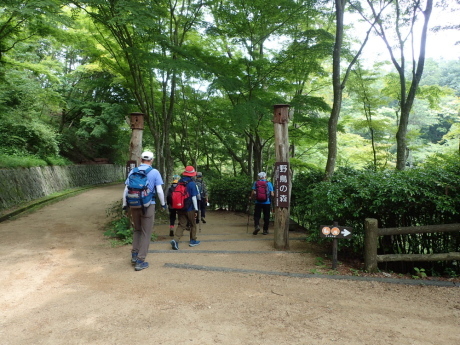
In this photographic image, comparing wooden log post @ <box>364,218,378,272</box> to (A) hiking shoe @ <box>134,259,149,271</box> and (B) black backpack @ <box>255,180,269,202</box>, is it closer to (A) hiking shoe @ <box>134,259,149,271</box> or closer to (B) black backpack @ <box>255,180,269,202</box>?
(B) black backpack @ <box>255,180,269,202</box>

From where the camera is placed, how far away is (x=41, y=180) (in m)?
13.6

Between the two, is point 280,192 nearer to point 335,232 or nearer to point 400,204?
point 335,232

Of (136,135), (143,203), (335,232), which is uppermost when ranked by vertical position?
(136,135)

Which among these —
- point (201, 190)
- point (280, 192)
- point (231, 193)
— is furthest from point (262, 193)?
point (231, 193)

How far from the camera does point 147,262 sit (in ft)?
15.4

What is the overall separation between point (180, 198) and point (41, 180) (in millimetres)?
11292

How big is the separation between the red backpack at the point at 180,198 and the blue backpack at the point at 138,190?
125 cm

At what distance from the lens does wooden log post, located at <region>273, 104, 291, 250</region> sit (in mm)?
5980

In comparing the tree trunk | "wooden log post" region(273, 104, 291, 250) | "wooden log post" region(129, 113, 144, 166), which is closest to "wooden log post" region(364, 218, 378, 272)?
"wooden log post" region(273, 104, 291, 250)

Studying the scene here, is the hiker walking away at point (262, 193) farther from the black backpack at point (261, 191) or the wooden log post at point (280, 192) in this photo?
the wooden log post at point (280, 192)

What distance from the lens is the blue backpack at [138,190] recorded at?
4.40m

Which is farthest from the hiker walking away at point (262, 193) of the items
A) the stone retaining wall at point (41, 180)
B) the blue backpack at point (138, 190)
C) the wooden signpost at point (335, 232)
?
the stone retaining wall at point (41, 180)

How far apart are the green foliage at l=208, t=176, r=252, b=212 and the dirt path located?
636 cm

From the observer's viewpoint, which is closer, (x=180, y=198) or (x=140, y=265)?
(x=140, y=265)
